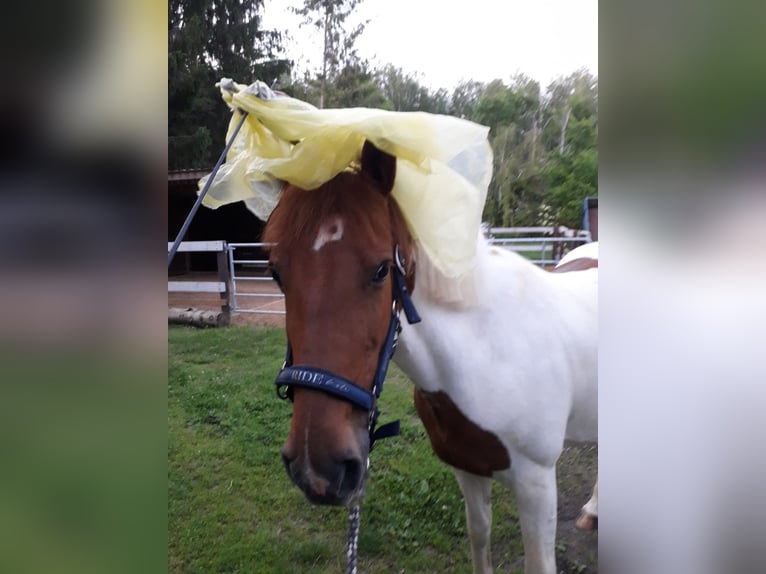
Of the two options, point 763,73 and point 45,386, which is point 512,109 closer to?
point 763,73

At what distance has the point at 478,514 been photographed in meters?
1.19

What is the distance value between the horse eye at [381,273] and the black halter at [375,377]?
32 millimetres

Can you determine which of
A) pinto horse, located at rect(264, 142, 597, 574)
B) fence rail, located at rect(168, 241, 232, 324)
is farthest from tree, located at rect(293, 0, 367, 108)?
fence rail, located at rect(168, 241, 232, 324)

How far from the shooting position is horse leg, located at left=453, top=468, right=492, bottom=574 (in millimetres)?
1167

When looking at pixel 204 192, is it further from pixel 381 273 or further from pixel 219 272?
pixel 381 273

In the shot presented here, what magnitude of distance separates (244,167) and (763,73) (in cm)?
92

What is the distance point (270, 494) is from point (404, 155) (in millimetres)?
910

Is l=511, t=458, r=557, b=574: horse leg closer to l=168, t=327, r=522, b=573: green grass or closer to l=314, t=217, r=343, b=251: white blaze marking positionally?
l=168, t=327, r=522, b=573: green grass

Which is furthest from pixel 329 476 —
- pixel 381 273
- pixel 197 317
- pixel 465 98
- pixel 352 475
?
pixel 465 98

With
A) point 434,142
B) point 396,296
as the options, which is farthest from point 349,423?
point 434,142

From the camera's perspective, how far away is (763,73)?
673 millimetres

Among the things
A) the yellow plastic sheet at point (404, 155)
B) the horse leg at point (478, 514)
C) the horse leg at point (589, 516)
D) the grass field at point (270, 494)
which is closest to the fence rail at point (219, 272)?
the grass field at point (270, 494)

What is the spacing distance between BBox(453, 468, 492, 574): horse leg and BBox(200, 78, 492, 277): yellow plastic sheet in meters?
0.56

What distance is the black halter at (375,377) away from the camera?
814 mm
